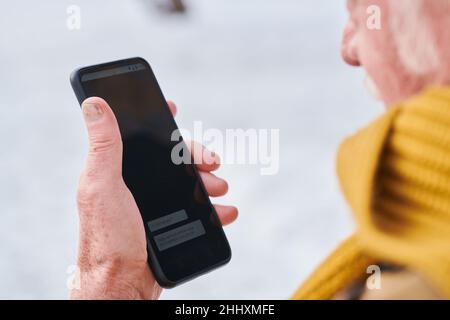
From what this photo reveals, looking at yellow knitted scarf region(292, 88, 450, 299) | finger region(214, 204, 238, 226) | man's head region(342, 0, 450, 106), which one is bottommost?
finger region(214, 204, 238, 226)

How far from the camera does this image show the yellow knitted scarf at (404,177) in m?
0.34

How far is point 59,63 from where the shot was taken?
4.26 ft

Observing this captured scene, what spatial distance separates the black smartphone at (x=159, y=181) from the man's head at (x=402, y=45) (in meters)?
0.33

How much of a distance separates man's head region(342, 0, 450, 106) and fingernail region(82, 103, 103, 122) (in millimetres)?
321

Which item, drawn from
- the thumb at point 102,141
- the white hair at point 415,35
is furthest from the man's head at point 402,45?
the thumb at point 102,141

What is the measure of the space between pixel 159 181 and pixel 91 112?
109 mm

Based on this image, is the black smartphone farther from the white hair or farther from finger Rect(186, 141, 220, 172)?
the white hair

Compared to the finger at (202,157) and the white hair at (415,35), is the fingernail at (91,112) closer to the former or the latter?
the finger at (202,157)

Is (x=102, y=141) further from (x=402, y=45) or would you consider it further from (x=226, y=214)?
(x=402, y=45)

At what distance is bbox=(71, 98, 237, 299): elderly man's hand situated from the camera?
650 mm

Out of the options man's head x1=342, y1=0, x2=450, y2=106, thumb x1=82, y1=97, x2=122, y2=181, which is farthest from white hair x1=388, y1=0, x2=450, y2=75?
thumb x1=82, y1=97, x2=122, y2=181

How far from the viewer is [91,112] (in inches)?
26.0

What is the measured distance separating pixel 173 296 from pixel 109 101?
0.51 meters

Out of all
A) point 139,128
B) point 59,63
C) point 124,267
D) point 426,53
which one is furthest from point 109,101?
point 59,63
